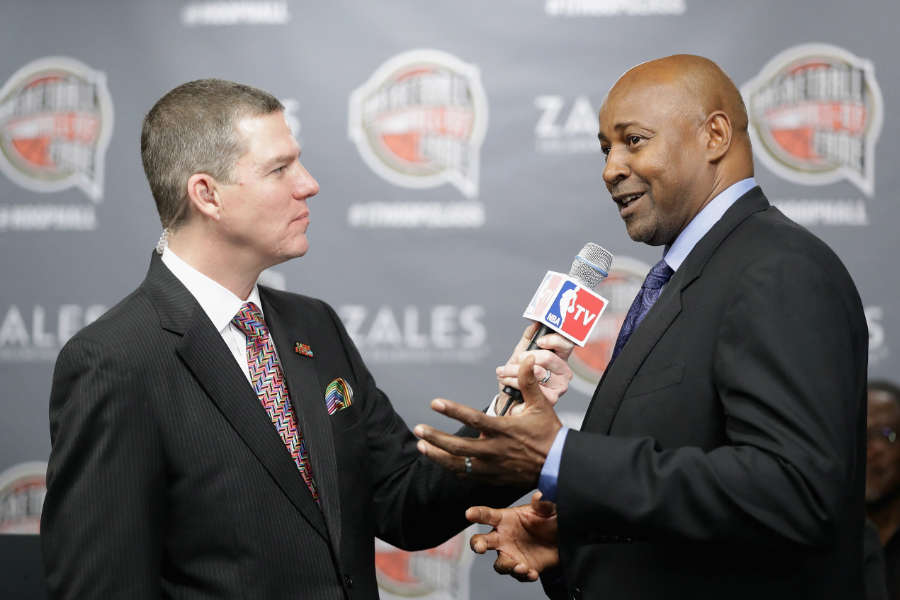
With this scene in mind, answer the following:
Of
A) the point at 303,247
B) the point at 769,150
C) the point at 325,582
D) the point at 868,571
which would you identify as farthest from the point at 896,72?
the point at 325,582

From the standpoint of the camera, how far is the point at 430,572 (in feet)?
11.3

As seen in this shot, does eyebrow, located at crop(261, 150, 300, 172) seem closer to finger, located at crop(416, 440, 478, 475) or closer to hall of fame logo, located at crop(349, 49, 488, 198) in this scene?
finger, located at crop(416, 440, 478, 475)

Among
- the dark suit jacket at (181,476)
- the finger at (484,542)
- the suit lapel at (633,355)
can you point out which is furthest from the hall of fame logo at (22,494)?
the suit lapel at (633,355)

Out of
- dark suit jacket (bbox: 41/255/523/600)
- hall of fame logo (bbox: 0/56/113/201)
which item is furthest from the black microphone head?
hall of fame logo (bbox: 0/56/113/201)

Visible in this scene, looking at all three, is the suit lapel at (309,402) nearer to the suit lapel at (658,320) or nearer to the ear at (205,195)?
the ear at (205,195)

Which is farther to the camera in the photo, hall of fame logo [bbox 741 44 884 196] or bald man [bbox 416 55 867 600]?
hall of fame logo [bbox 741 44 884 196]

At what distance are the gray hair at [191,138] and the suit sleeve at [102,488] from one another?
40 centimetres

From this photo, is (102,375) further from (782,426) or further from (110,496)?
(782,426)

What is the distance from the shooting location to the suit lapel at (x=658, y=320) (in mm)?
1589

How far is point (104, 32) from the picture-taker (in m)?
3.68

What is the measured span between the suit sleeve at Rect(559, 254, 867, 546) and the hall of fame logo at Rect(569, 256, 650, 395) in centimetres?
194

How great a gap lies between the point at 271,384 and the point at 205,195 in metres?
0.40

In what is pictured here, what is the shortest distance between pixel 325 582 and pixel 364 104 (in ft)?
7.22

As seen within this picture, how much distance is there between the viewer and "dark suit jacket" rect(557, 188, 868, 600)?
136cm
